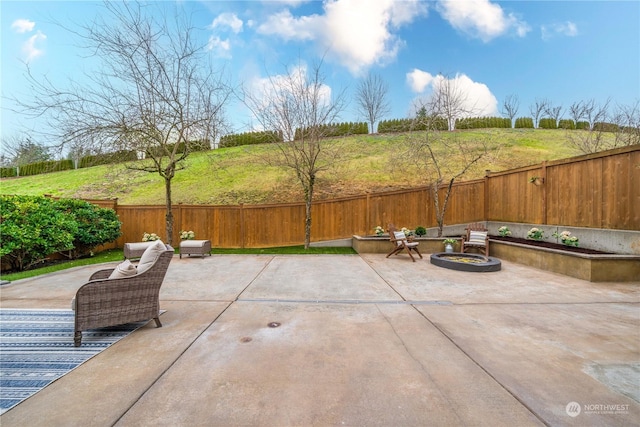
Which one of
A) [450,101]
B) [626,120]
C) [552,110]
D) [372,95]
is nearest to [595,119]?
[626,120]

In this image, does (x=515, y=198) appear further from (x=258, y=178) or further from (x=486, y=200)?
(x=258, y=178)

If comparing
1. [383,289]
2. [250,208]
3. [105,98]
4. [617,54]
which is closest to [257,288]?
[383,289]

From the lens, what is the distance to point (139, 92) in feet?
25.5

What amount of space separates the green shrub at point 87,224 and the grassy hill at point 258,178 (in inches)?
153

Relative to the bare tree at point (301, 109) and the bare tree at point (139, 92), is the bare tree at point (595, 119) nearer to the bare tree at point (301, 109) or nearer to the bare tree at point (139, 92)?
the bare tree at point (301, 109)

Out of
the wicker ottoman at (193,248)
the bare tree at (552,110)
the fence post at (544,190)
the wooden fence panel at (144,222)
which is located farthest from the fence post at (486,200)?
the bare tree at (552,110)

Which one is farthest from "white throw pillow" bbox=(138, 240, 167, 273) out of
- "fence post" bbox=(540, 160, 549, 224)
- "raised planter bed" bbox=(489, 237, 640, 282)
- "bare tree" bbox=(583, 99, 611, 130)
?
"bare tree" bbox=(583, 99, 611, 130)

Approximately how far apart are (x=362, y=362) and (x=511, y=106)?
2929 cm

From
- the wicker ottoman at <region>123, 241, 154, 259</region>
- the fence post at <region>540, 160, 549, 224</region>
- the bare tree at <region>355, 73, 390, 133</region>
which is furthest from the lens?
the bare tree at <region>355, 73, 390, 133</region>

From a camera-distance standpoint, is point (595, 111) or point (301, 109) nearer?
point (301, 109)

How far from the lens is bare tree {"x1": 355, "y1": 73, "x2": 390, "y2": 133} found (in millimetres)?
17109

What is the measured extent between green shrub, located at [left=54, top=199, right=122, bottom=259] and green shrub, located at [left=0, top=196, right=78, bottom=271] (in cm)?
57

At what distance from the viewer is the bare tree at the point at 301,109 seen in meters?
9.09

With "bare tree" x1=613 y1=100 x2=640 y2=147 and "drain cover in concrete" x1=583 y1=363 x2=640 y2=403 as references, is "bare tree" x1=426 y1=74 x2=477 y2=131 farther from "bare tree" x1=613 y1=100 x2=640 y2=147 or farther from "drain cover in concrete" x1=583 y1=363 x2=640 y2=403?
"bare tree" x1=613 y1=100 x2=640 y2=147
